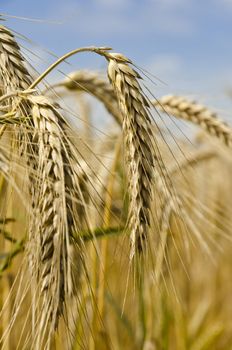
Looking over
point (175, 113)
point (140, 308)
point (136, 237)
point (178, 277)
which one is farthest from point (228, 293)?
point (136, 237)

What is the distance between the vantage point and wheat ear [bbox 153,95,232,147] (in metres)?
1.93

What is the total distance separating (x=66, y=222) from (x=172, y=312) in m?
1.79

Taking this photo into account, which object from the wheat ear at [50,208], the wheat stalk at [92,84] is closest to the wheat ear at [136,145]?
the wheat ear at [50,208]

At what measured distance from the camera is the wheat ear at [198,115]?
193 centimetres

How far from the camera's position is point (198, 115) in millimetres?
1951

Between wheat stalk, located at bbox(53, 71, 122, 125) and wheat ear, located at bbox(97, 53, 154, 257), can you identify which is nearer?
wheat ear, located at bbox(97, 53, 154, 257)

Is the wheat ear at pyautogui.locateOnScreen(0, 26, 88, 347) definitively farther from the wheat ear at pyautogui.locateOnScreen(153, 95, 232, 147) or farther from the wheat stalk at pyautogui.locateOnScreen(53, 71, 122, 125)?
the wheat ear at pyautogui.locateOnScreen(153, 95, 232, 147)

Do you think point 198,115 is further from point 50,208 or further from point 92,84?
point 50,208

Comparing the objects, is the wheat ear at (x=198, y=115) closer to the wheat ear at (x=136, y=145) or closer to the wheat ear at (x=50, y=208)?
the wheat ear at (x=136, y=145)

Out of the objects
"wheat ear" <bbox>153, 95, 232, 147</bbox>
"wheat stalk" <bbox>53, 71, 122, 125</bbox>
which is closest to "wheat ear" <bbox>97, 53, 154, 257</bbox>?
"wheat stalk" <bbox>53, 71, 122, 125</bbox>

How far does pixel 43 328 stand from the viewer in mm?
1003

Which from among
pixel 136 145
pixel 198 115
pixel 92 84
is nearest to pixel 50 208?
pixel 136 145

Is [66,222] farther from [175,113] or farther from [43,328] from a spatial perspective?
[175,113]

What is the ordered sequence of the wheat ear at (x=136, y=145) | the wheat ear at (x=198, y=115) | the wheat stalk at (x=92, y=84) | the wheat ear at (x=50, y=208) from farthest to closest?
the wheat ear at (x=198, y=115) → the wheat stalk at (x=92, y=84) → the wheat ear at (x=136, y=145) → the wheat ear at (x=50, y=208)
